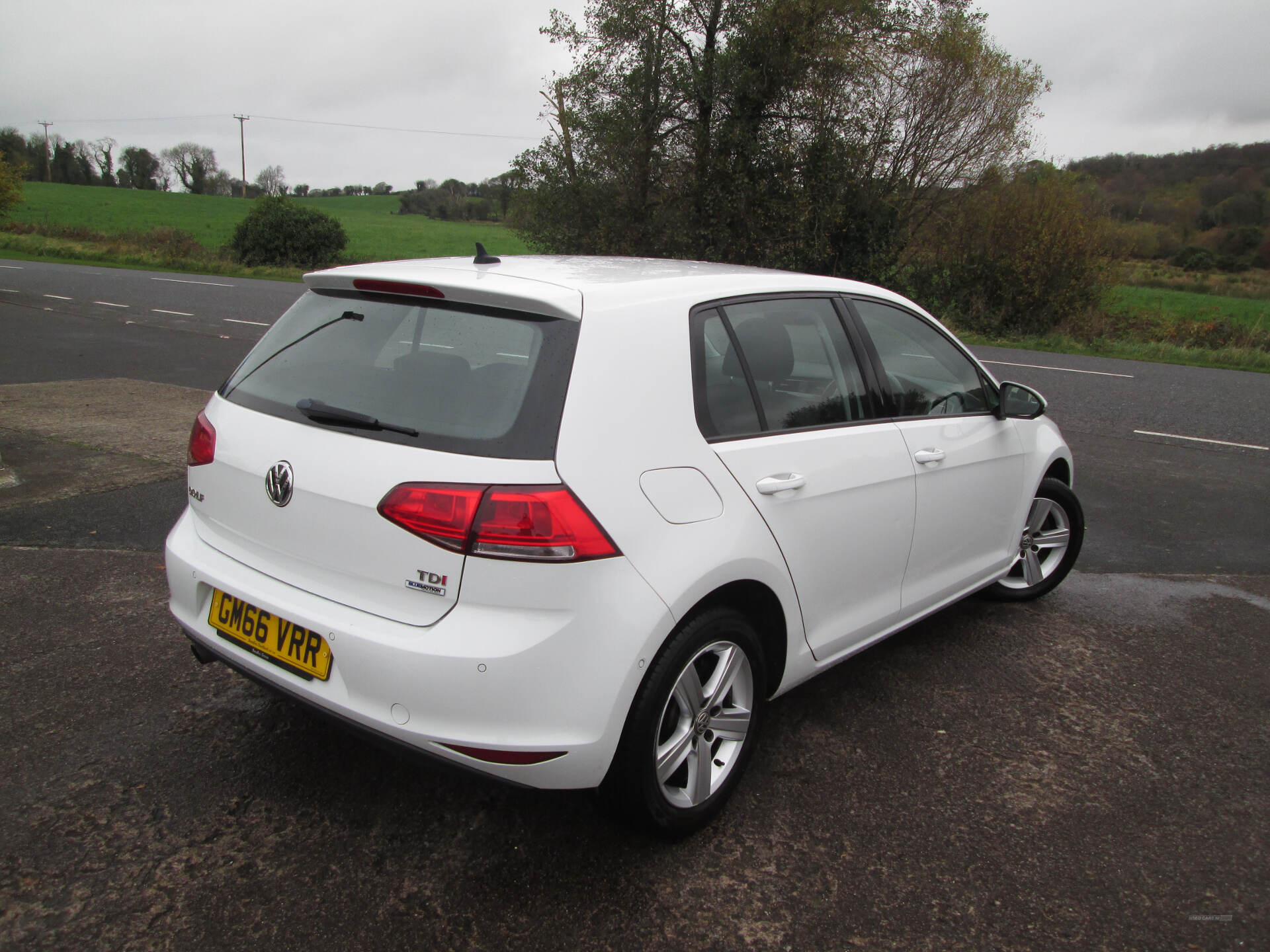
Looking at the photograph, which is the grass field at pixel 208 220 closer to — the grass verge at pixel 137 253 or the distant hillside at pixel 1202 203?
the grass verge at pixel 137 253

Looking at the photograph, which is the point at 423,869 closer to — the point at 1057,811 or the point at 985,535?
the point at 1057,811

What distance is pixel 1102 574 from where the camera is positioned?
16.8 ft

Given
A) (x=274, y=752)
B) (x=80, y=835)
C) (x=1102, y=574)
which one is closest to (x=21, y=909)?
(x=80, y=835)

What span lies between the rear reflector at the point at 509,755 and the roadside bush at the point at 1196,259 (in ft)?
224

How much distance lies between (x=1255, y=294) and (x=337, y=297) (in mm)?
60766

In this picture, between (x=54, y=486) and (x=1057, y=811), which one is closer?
(x=1057, y=811)

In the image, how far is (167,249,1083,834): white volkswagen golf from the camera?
221 cm

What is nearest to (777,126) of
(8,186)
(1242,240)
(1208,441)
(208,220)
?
(1208,441)

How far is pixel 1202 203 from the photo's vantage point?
68688 millimetres

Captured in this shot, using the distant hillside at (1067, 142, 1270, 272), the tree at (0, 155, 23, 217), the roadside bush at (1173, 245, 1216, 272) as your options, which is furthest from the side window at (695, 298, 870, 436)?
the roadside bush at (1173, 245, 1216, 272)

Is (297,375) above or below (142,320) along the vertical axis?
above

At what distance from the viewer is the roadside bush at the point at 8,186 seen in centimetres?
2606

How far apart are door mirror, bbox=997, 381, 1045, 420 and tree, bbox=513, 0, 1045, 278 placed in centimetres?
2136

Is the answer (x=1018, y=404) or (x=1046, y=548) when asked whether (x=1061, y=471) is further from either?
(x=1018, y=404)
